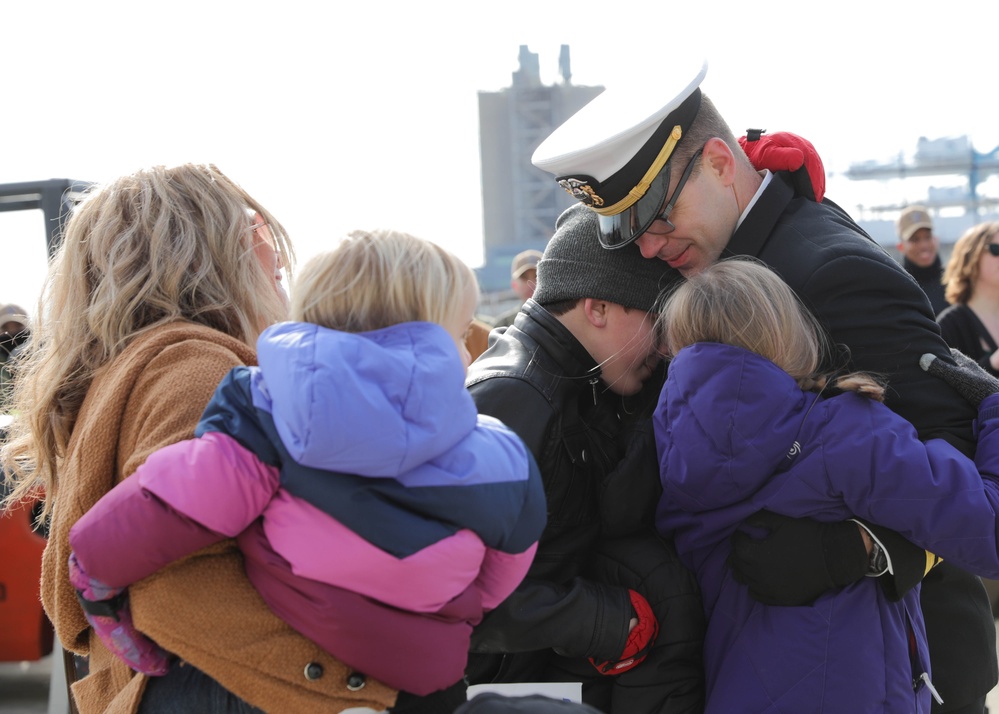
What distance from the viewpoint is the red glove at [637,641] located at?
77.7 inches

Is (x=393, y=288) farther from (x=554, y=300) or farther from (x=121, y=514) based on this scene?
(x=554, y=300)

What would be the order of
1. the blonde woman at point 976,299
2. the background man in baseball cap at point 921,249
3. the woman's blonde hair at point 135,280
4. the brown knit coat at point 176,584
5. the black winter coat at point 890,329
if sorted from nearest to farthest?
the brown knit coat at point 176,584, the woman's blonde hair at point 135,280, the black winter coat at point 890,329, the blonde woman at point 976,299, the background man in baseball cap at point 921,249

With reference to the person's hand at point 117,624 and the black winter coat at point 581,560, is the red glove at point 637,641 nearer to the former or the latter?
the black winter coat at point 581,560

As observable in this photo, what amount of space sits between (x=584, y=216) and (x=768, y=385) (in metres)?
0.70

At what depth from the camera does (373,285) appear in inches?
60.1

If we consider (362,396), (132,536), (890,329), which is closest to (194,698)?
(132,536)

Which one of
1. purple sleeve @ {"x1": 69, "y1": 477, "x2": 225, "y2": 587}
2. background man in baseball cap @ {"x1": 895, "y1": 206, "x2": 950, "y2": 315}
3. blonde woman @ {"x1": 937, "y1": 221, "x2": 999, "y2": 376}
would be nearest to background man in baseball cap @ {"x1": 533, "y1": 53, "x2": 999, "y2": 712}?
purple sleeve @ {"x1": 69, "y1": 477, "x2": 225, "y2": 587}

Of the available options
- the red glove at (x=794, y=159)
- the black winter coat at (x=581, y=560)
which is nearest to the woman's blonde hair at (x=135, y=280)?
the black winter coat at (x=581, y=560)

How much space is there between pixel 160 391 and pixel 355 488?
0.39 metres

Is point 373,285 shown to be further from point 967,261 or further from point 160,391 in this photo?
point 967,261

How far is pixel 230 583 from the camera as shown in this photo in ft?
4.98

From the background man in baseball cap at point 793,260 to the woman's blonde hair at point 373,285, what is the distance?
71cm

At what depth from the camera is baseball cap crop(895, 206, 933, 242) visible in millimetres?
6520

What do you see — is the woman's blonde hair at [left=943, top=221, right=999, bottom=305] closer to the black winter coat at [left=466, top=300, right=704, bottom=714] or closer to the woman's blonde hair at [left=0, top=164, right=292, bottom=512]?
the black winter coat at [left=466, top=300, right=704, bottom=714]
